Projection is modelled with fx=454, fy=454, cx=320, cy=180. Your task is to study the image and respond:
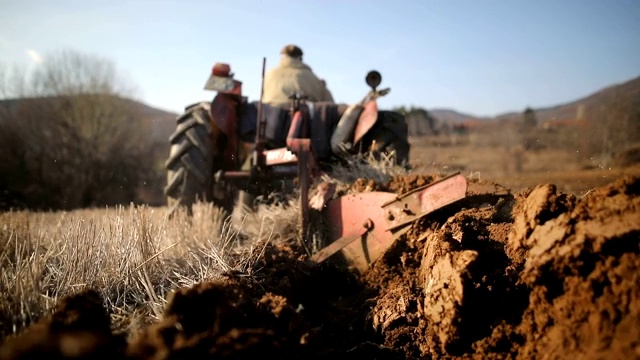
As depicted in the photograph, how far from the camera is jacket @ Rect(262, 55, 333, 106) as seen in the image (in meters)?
5.92

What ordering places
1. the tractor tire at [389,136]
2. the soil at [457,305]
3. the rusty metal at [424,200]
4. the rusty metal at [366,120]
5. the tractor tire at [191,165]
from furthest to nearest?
the tractor tire at [389,136]
the rusty metal at [366,120]
the tractor tire at [191,165]
the rusty metal at [424,200]
the soil at [457,305]

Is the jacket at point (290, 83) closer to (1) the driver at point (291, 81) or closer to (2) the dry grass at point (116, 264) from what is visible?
(1) the driver at point (291, 81)

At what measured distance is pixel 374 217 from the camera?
9.35 feet

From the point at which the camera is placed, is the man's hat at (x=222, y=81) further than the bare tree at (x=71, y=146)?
No

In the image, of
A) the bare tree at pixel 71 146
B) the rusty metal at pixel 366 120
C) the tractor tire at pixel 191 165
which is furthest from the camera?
the bare tree at pixel 71 146

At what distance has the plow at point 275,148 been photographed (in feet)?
10.7

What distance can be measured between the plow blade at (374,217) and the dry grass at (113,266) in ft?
1.76

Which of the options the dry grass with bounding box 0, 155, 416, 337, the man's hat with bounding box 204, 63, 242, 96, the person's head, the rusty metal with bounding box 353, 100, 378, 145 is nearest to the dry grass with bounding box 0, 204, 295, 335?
the dry grass with bounding box 0, 155, 416, 337

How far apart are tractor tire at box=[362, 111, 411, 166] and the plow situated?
1 centimetres

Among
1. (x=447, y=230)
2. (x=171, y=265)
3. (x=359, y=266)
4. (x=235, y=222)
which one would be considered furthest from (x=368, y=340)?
(x=235, y=222)

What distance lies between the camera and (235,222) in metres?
4.05

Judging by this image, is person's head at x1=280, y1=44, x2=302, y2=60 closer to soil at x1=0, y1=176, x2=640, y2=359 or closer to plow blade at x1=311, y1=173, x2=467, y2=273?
plow blade at x1=311, y1=173, x2=467, y2=273

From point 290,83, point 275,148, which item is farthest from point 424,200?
point 290,83

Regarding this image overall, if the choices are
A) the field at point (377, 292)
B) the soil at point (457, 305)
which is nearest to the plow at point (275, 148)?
the field at point (377, 292)
